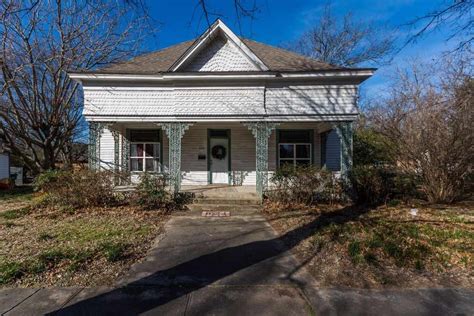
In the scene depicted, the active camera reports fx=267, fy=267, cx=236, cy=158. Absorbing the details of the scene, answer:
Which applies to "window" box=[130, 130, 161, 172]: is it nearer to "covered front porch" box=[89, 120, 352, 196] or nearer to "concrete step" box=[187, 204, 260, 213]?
"covered front porch" box=[89, 120, 352, 196]

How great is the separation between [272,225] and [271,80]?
5.78m

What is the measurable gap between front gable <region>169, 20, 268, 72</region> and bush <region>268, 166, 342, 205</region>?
4.13 m

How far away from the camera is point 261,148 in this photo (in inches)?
394

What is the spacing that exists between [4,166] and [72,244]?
66.7ft

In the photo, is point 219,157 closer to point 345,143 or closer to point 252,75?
point 252,75

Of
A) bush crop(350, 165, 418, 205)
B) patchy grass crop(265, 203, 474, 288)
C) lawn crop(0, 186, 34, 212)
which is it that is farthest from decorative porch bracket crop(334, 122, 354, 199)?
lawn crop(0, 186, 34, 212)

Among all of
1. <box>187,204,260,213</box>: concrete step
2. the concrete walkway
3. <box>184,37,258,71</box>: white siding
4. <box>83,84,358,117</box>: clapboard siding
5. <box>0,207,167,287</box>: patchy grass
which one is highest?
<box>184,37,258,71</box>: white siding

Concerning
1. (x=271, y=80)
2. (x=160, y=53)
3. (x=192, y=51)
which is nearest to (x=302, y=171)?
(x=271, y=80)

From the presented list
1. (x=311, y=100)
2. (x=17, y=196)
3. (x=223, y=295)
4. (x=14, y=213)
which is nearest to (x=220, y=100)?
(x=311, y=100)

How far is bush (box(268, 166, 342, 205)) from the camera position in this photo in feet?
28.1

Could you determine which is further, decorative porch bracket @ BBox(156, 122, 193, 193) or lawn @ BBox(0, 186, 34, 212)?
decorative porch bracket @ BBox(156, 122, 193, 193)

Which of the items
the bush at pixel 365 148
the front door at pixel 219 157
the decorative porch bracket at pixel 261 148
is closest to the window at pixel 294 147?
the decorative porch bracket at pixel 261 148

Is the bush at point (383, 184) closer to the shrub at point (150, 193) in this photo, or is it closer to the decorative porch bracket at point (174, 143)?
the decorative porch bracket at point (174, 143)

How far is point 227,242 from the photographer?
5.47 m
